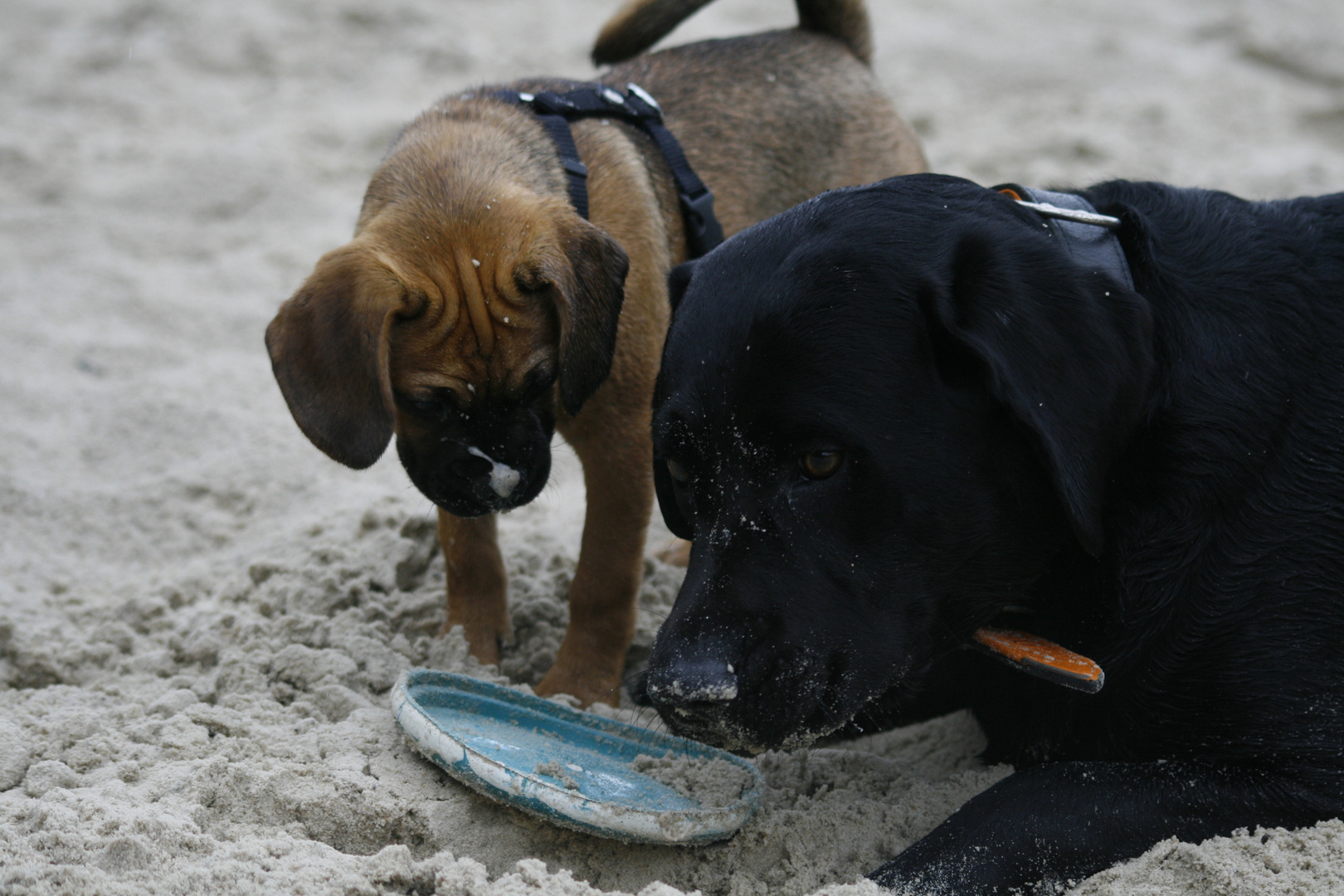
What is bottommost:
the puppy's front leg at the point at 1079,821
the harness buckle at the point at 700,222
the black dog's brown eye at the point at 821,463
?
the puppy's front leg at the point at 1079,821

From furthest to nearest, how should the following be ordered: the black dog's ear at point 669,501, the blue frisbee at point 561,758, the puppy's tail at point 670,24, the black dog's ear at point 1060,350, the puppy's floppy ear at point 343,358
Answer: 1. the puppy's tail at point 670,24
2. the puppy's floppy ear at point 343,358
3. the black dog's ear at point 669,501
4. the blue frisbee at point 561,758
5. the black dog's ear at point 1060,350

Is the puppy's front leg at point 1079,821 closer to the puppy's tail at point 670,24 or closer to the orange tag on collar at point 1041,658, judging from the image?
the orange tag on collar at point 1041,658

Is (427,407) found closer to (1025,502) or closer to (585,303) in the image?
(585,303)

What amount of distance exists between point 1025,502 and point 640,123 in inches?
87.9

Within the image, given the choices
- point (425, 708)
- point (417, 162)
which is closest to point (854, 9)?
point (417, 162)

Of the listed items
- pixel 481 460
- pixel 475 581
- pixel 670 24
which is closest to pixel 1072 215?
pixel 481 460

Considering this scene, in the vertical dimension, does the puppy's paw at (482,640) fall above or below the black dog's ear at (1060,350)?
below

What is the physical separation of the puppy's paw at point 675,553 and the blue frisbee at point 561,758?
124 centimetres

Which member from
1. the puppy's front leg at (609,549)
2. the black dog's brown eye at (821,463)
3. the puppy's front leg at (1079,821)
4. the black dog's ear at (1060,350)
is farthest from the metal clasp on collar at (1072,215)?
the puppy's front leg at (609,549)

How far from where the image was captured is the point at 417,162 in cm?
361

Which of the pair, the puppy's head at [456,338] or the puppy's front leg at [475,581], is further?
the puppy's front leg at [475,581]

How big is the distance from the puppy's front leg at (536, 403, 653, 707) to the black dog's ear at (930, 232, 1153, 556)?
1286 mm

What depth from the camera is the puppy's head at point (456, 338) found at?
3.17m

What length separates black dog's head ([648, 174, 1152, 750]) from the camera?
2.32 meters
